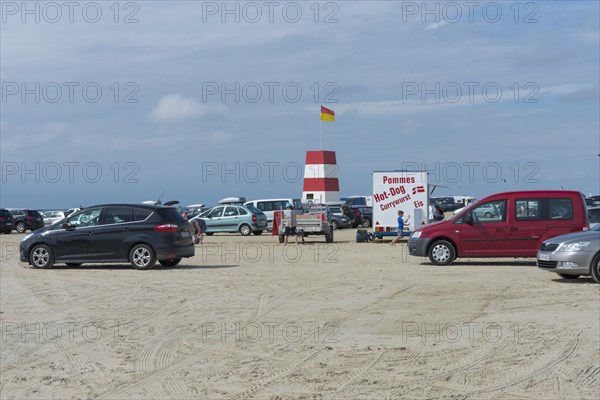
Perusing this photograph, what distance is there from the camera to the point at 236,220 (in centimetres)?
4419

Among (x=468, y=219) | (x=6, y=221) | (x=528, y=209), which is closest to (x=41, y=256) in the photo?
Result: (x=468, y=219)

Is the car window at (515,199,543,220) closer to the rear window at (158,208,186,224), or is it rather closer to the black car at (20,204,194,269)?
the black car at (20,204,194,269)

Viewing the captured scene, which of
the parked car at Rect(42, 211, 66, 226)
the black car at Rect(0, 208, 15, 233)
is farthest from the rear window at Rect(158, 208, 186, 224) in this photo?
the parked car at Rect(42, 211, 66, 226)

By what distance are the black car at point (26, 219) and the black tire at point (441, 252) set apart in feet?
126

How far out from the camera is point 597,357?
10242 millimetres

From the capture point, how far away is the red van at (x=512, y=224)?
2258 centimetres

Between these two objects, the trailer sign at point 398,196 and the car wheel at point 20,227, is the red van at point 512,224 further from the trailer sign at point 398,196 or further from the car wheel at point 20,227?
the car wheel at point 20,227

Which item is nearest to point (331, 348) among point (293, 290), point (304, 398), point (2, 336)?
point (304, 398)

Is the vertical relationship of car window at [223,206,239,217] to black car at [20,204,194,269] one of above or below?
above

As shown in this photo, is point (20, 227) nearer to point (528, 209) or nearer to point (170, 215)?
point (170, 215)

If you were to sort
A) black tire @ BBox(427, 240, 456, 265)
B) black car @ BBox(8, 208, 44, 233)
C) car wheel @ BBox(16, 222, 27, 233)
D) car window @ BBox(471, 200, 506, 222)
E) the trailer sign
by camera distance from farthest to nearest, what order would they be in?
1. black car @ BBox(8, 208, 44, 233)
2. car wheel @ BBox(16, 222, 27, 233)
3. the trailer sign
4. black tire @ BBox(427, 240, 456, 265)
5. car window @ BBox(471, 200, 506, 222)

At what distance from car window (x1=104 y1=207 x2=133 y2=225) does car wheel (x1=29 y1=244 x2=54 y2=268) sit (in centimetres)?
165

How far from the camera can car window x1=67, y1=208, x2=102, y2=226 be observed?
22719 mm

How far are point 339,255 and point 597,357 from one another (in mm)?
18514
